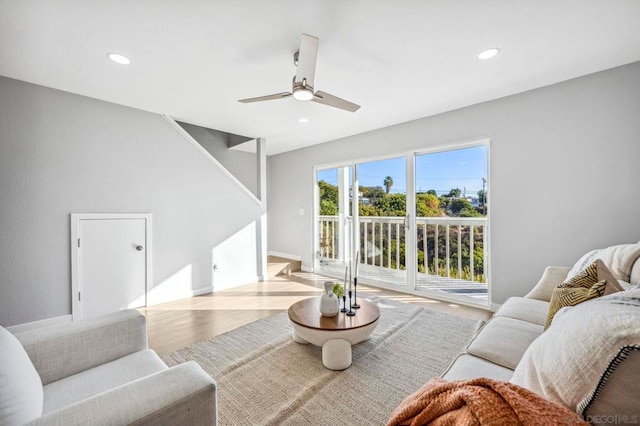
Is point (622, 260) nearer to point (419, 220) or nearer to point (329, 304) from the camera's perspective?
point (329, 304)

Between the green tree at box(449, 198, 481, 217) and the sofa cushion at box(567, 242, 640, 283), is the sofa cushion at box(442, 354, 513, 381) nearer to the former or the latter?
the sofa cushion at box(567, 242, 640, 283)

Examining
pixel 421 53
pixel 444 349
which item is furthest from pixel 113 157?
pixel 444 349

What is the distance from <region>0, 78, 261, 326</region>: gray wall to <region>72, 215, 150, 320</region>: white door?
0.34 feet

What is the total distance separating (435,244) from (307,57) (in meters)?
3.10

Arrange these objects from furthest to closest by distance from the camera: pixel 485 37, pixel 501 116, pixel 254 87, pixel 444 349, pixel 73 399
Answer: pixel 501 116, pixel 254 87, pixel 444 349, pixel 485 37, pixel 73 399

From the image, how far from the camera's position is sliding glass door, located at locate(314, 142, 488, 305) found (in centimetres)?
343

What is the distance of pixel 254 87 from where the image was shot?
267 centimetres

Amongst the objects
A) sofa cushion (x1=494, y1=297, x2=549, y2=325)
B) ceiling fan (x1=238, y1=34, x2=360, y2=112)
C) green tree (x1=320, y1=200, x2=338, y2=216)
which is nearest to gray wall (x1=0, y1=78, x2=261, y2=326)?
green tree (x1=320, y1=200, x2=338, y2=216)

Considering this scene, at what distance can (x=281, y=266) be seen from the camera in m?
4.90

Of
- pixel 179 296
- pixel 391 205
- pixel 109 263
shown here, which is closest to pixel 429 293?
pixel 391 205

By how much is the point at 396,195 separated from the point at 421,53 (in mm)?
2161

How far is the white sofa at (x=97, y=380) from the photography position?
85cm

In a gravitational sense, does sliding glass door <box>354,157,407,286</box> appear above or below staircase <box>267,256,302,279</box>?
above

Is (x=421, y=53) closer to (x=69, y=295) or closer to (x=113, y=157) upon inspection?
(x=113, y=157)
